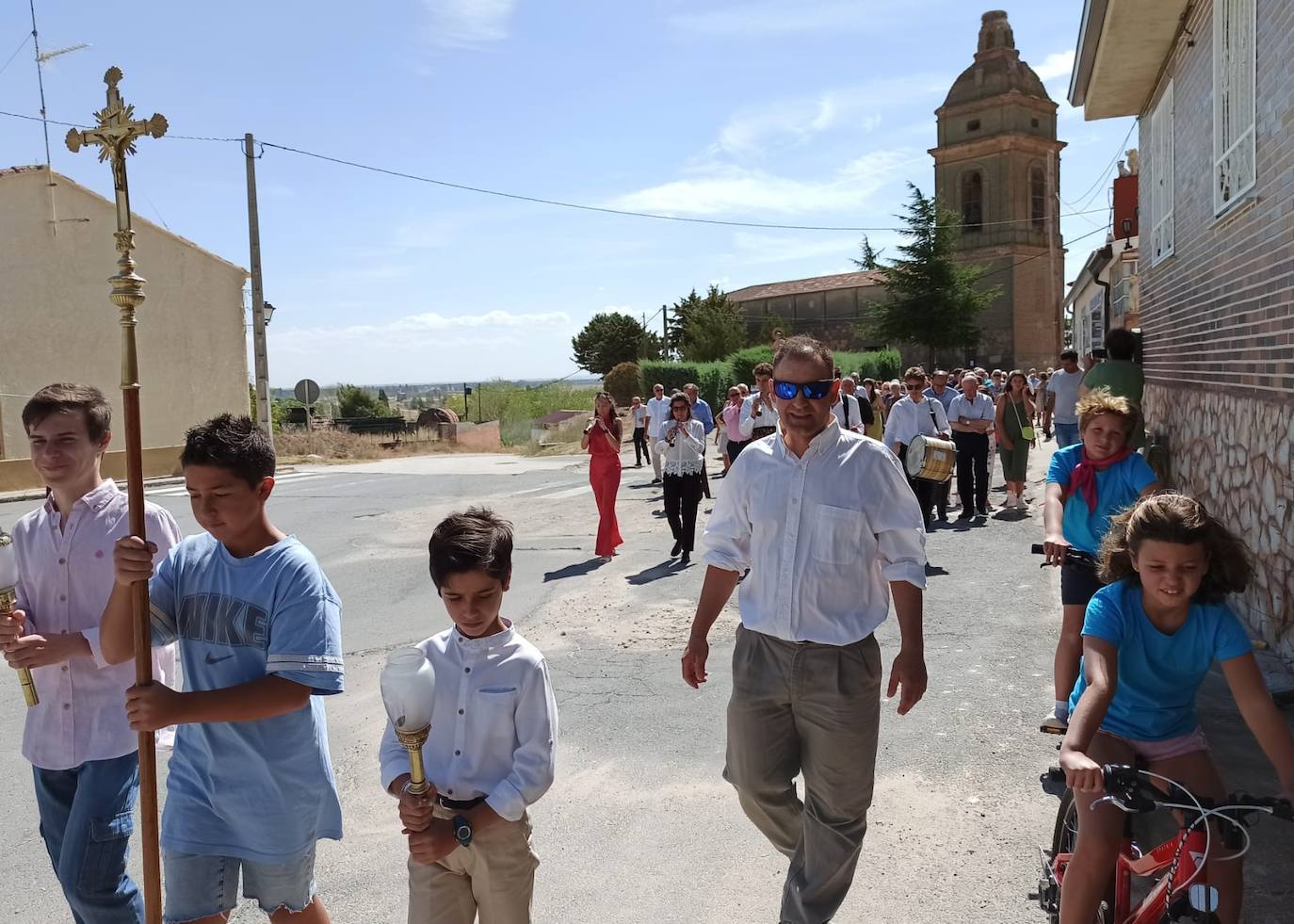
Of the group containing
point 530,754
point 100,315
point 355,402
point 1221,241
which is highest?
point 100,315

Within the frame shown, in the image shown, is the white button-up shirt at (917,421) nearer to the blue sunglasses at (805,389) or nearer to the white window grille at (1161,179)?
the white window grille at (1161,179)

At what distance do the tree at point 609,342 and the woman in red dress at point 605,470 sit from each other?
60107mm

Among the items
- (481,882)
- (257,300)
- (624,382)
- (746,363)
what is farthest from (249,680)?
(624,382)

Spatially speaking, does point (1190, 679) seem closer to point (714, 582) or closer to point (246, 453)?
point (714, 582)

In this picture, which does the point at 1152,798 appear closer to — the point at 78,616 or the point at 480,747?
the point at 480,747

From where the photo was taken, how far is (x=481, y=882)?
2607mm

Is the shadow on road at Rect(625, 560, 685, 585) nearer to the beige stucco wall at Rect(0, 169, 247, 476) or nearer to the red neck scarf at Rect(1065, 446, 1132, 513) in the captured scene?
the red neck scarf at Rect(1065, 446, 1132, 513)

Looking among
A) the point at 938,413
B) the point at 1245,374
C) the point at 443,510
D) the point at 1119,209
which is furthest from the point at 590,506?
the point at 1245,374

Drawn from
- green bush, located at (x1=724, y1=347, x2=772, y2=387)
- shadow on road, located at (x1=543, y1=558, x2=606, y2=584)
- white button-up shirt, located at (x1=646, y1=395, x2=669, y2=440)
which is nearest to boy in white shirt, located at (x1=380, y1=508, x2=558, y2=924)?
shadow on road, located at (x1=543, y1=558, x2=606, y2=584)

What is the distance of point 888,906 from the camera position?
3.56 m

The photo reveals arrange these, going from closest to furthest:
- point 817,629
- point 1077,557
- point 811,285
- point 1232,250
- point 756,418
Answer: point 817,629 < point 1077,557 < point 1232,250 < point 756,418 < point 811,285

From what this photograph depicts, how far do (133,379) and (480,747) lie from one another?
1.32 m

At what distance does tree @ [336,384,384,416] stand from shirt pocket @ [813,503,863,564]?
175 feet

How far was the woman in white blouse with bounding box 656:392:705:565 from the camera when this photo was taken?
405 inches
